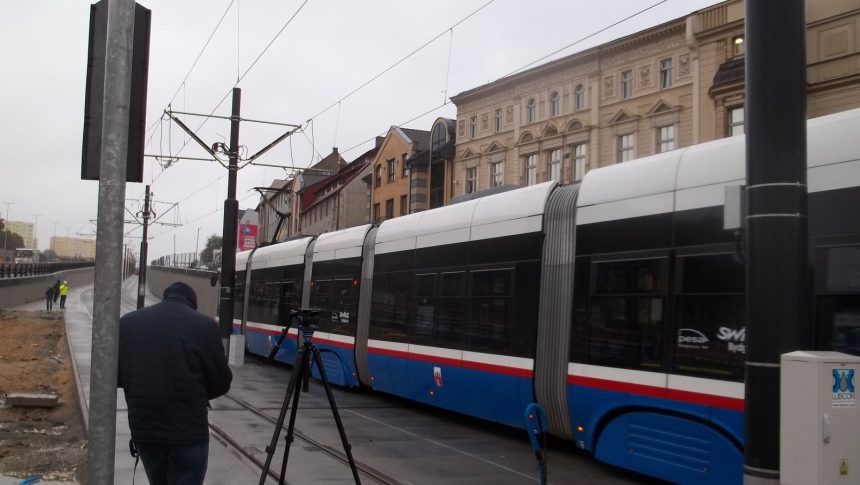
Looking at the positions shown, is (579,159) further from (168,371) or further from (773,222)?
(168,371)

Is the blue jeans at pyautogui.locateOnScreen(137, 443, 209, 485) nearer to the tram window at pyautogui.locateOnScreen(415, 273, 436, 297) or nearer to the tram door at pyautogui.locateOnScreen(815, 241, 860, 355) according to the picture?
the tram door at pyautogui.locateOnScreen(815, 241, 860, 355)

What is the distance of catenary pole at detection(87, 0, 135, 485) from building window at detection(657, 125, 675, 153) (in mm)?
24705

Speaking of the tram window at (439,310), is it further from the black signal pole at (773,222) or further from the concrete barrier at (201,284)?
the concrete barrier at (201,284)

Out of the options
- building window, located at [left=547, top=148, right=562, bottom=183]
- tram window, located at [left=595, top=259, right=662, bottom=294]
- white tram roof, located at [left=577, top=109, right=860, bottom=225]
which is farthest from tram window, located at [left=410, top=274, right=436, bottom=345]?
building window, located at [left=547, top=148, right=562, bottom=183]

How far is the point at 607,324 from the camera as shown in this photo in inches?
339

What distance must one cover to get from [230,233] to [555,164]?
48.8 feet

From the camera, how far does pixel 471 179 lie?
130 feet

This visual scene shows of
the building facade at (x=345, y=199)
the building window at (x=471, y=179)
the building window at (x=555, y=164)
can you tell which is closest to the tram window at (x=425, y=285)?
the building window at (x=555, y=164)

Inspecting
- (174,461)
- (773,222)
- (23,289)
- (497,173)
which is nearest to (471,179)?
(497,173)

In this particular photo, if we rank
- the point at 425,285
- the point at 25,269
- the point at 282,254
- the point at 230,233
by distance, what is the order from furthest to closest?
the point at 25,269
the point at 230,233
the point at 282,254
the point at 425,285

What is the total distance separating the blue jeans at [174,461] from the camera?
14.5 ft

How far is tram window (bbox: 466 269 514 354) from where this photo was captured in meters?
10.5

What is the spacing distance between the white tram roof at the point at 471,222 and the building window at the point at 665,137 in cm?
1480

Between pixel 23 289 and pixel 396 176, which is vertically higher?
pixel 396 176
